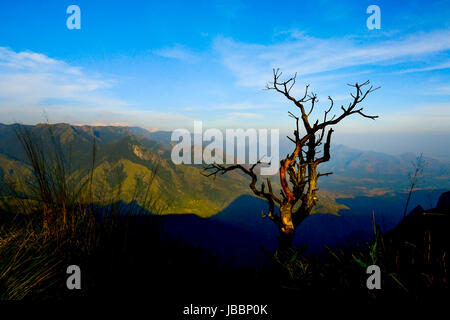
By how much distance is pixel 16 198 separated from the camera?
154 inches

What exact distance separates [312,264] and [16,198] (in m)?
5.52

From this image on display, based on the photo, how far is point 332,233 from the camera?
7397 inches

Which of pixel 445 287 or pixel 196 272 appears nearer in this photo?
pixel 445 287
